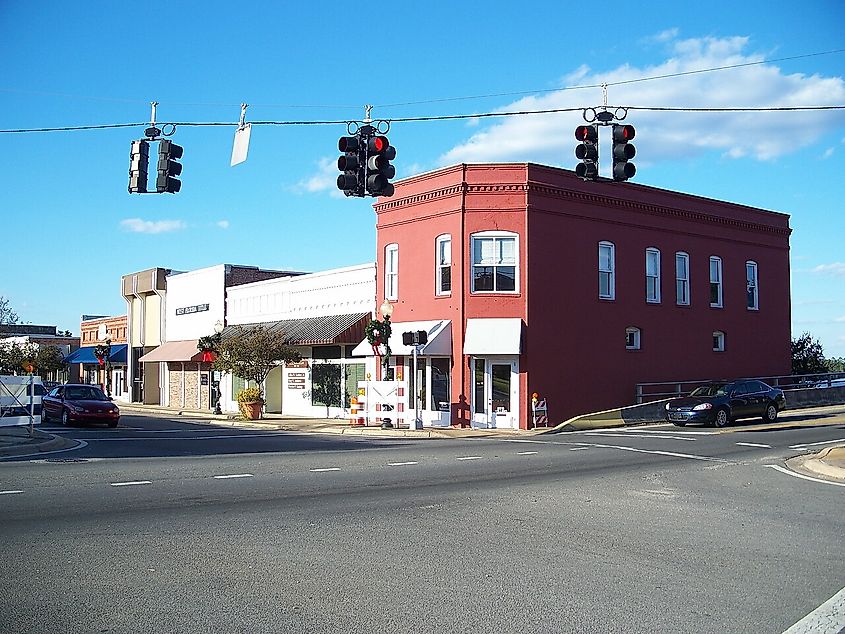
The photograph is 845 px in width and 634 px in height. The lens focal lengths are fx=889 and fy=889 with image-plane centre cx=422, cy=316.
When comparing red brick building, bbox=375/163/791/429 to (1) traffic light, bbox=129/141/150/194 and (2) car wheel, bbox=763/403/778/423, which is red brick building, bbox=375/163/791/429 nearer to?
(2) car wheel, bbox=763/403/778/423

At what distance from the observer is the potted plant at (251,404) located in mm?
35969

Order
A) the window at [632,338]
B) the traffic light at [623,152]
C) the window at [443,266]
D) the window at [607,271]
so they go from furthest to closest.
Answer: the window at [632,338]
the window at [607,271]
the window at [443,266]
the traffic light at [623,152]

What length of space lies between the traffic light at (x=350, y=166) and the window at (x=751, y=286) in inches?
1063

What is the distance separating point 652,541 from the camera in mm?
10102

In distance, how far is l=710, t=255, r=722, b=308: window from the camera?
37656 mm

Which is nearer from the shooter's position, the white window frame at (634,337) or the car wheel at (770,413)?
the car wheel at (770,413)

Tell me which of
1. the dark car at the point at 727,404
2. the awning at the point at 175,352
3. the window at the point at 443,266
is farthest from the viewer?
the awning at the point at 175,352

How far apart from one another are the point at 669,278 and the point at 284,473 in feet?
76.8

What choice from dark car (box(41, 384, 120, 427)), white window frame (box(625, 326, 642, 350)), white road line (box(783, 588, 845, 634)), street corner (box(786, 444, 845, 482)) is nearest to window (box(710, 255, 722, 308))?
white window frame (box(625, 326, 642, 350))

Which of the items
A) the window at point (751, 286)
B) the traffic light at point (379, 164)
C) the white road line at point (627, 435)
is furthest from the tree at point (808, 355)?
the traffic light at point (379, 164)

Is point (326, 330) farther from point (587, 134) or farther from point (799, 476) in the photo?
point (799, 476)

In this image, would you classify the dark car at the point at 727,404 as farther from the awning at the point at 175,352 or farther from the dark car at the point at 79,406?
the awning at the point at 175,352

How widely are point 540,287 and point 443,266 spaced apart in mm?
3505

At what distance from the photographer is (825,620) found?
7.09m
